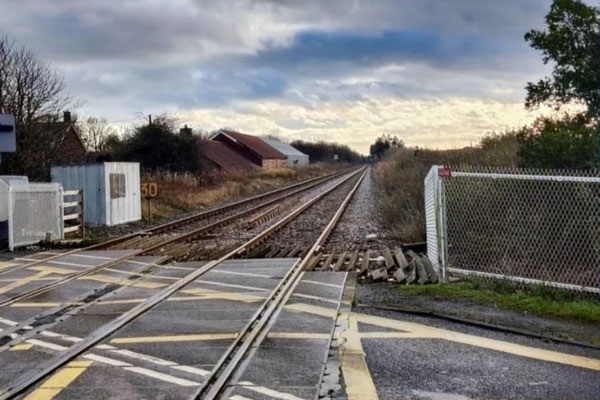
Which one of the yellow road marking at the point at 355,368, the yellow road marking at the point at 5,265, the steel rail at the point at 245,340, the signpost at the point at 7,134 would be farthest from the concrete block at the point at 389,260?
the signpost at the point at 7,134

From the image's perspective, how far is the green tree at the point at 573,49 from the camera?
10.4 meters

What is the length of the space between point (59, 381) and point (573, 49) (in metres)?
9.33

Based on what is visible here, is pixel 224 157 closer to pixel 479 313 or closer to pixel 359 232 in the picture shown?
pixel 359 232

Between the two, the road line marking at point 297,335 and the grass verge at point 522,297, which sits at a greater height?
the grass verge at point 522,297

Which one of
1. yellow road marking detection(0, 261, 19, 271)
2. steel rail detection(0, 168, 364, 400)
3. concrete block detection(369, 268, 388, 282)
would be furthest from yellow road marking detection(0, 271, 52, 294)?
concrete block detection(369, 268, 388, 282)

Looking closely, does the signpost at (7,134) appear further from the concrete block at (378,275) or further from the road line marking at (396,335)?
the road line marking at (396,335)

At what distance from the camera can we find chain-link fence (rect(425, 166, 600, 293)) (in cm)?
920

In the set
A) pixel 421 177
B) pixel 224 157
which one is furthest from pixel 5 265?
pixel 224 157

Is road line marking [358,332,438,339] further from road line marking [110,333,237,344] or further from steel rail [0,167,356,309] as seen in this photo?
steel rail [0,167,356,309]

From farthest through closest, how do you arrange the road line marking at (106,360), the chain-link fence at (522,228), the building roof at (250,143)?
the building roof at (250,143) < the chain-link fence at (522,228) < the road line marking at (106,360)

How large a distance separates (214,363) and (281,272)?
16.5 ft

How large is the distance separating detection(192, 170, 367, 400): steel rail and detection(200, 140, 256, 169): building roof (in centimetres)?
4508

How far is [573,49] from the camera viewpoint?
10.6 metres

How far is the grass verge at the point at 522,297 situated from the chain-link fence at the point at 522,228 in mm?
135
